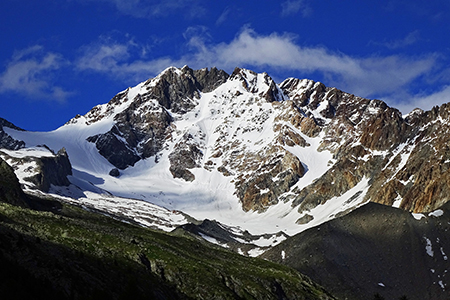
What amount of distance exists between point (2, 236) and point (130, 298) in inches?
743

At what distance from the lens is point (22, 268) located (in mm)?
51000

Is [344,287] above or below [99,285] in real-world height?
above

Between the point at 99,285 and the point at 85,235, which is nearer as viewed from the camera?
the point at 99,285

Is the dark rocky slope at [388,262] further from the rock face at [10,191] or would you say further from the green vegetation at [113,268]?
the rock face at [10,191]

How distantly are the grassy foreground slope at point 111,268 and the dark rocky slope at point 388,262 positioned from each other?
57.2m

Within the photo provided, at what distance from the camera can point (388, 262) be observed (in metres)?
183

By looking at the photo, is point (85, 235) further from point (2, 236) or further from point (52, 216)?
point (2, 236)

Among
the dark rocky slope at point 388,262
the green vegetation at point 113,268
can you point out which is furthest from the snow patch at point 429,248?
the green vegetation at point 113,268

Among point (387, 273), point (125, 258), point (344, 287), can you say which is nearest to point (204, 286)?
point (125, 258)

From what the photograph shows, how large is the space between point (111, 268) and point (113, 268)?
53 cm

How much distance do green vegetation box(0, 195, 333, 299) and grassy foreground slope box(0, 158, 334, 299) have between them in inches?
4.0

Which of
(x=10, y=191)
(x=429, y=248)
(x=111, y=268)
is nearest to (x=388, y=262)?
(x=429, y=248)

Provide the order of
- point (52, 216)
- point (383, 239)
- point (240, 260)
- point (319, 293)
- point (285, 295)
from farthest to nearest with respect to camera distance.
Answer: point (383, 239) < point (240, 260) < point (319, 293) < point (285, 295) < point (52, 216)

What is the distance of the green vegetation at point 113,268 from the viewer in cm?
5209
